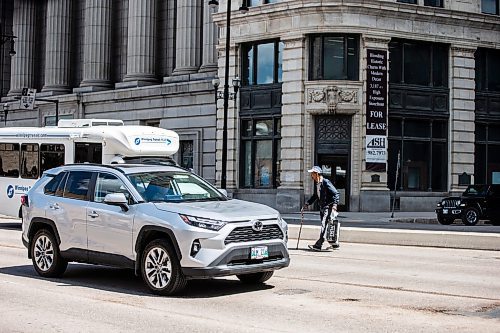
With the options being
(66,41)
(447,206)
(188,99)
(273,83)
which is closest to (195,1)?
(188,99)

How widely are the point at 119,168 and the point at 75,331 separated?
13.0 feet

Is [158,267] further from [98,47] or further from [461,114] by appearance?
[98,47]

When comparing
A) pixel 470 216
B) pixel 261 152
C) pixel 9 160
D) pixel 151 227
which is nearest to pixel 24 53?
pixel 261 152

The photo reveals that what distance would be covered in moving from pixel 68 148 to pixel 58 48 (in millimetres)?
34379

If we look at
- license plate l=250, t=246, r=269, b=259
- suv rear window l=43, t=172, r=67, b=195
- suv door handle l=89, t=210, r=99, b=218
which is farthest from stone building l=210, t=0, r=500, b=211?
license plate l=250, t=246, r=269, b=259

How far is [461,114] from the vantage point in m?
39.2

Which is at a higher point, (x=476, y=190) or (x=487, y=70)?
(x=487, y=70)

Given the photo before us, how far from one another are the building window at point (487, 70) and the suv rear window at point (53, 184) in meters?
31.7

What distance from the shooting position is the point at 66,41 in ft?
184

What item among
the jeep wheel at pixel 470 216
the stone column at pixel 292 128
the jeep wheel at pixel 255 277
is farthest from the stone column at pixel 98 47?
the jeep wheel at pixel 255 277

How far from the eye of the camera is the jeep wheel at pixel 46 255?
40.9ft

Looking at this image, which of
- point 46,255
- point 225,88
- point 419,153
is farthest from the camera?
point 419,153

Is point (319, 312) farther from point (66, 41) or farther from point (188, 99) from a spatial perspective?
point (66, 41)

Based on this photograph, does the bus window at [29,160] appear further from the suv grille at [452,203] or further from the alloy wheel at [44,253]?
the suv grille at [452,203]
